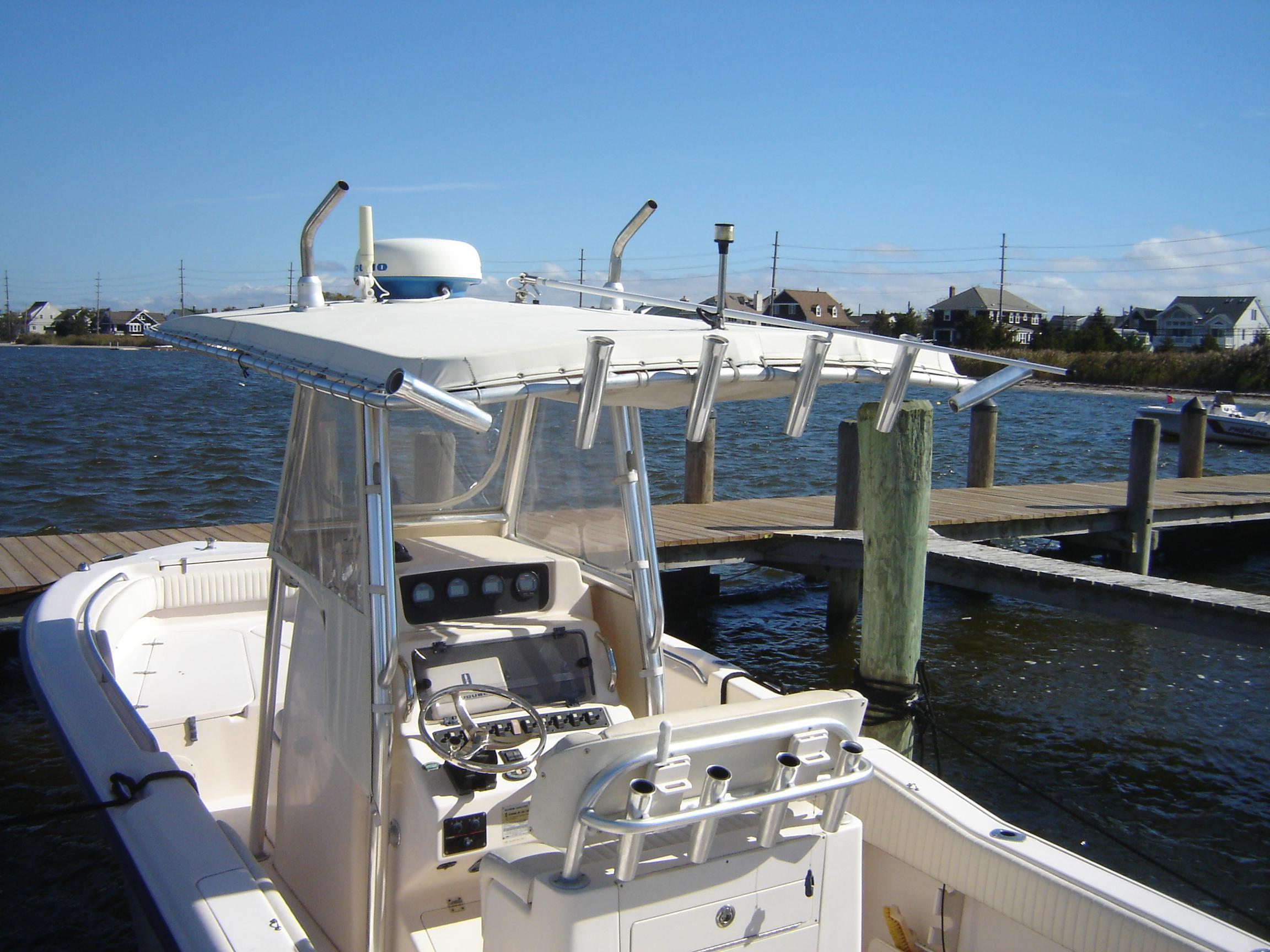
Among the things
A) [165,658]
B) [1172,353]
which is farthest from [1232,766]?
[1172,353]

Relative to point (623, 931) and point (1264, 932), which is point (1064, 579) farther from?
point (623, 931)

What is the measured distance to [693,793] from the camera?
2584 mm

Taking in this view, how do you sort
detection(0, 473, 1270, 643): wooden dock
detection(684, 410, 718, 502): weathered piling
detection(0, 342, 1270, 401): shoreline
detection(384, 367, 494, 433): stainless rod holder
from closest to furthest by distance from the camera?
detection(384, 367, 494, 433): stainless rod holder, detection(0, 473, 1270, 643): wooden dock, detection(684, 410, 718, 502): weathered piling, detection(0, 342, 1270, 401): shoreline

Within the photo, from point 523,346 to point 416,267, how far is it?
1594 mm

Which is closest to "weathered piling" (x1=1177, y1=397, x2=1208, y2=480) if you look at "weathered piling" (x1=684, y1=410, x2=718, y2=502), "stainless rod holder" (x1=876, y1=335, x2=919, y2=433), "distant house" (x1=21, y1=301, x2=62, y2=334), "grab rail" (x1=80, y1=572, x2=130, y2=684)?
"weathered piling" (x1=684, y1=410, x2=718, y2=502)

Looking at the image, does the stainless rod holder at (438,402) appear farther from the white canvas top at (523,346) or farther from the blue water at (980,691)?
the blue water at (980,691)

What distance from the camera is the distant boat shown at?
28703mm

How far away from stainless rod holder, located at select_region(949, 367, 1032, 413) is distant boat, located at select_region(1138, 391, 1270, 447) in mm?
27733

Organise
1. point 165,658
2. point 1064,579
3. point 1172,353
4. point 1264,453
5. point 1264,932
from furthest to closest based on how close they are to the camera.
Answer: point 1172,353 → point 1264,453 → point 1064,579 → point 165,658 → point 1264,932

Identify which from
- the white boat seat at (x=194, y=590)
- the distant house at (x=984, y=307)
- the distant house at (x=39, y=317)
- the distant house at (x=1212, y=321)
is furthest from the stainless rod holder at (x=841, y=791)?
the distant house at (x=39, y=317)

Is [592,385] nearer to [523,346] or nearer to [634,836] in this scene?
[523,346]

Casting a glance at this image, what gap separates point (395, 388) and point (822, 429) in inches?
1065

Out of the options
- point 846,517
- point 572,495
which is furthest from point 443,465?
point 846,517

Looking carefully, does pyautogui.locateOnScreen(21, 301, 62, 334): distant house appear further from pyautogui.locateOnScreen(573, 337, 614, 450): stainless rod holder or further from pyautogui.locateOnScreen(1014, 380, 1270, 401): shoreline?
pyautogui.locateOnScreen(573, 337, 614, 450): stainless rod holder
